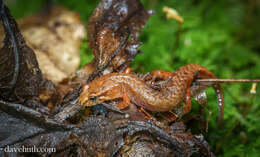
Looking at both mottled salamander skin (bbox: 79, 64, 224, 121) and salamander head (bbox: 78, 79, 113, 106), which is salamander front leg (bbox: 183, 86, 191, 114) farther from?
salamander head (bbox: 78, 79, 113, 106)

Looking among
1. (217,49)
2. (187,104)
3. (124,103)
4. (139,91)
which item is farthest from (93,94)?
(217,49)

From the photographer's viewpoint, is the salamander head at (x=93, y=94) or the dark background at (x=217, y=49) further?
the dark background at (x=217, y=49)

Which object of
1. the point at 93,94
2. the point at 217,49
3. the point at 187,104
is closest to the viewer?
the point at 93,94

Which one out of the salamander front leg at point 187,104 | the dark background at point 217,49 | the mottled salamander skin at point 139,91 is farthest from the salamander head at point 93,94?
the dark background at point 217,49

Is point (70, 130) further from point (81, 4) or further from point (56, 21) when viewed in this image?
point (81, 4)

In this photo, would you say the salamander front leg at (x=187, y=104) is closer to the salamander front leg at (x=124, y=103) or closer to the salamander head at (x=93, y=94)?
the salamander front leg at (x=124, y=103)

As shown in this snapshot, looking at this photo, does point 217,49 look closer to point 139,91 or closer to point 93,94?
point 139,91

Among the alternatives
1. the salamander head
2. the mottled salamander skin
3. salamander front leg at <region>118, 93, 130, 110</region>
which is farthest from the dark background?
the salamander head

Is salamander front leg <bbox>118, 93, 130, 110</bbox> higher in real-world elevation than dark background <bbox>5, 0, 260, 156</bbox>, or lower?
lower
